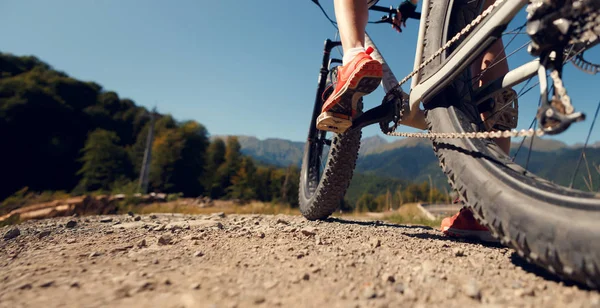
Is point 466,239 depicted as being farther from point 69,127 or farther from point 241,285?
point 69,127

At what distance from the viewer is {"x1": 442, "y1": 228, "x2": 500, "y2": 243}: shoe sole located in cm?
155

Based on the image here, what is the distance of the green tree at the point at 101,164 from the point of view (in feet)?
69.7

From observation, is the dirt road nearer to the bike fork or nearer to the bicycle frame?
the bicycle frame

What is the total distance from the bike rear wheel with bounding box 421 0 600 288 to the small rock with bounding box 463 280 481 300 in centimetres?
19

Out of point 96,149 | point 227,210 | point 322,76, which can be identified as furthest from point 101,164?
point 322,76

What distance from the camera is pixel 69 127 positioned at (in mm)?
24922

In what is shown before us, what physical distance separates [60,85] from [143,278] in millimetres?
33821

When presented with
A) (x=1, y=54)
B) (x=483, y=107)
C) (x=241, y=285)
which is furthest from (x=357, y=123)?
(x=1, y=54)

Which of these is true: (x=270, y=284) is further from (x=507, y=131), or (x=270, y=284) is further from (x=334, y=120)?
(x=334, y=120)

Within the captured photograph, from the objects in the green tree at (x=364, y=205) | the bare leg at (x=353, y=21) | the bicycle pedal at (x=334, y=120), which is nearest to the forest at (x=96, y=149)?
the green tree at (x=364, y=205)

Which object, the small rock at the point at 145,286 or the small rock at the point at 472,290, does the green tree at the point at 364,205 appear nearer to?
the small rock at the point at 472,290

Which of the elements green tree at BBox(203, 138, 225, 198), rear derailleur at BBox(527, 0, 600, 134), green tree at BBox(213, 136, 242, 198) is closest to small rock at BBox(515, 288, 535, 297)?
rear derailleur at BBox(527, 0, 600, 134)

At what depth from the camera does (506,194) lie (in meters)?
0.90

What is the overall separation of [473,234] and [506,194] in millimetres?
830
